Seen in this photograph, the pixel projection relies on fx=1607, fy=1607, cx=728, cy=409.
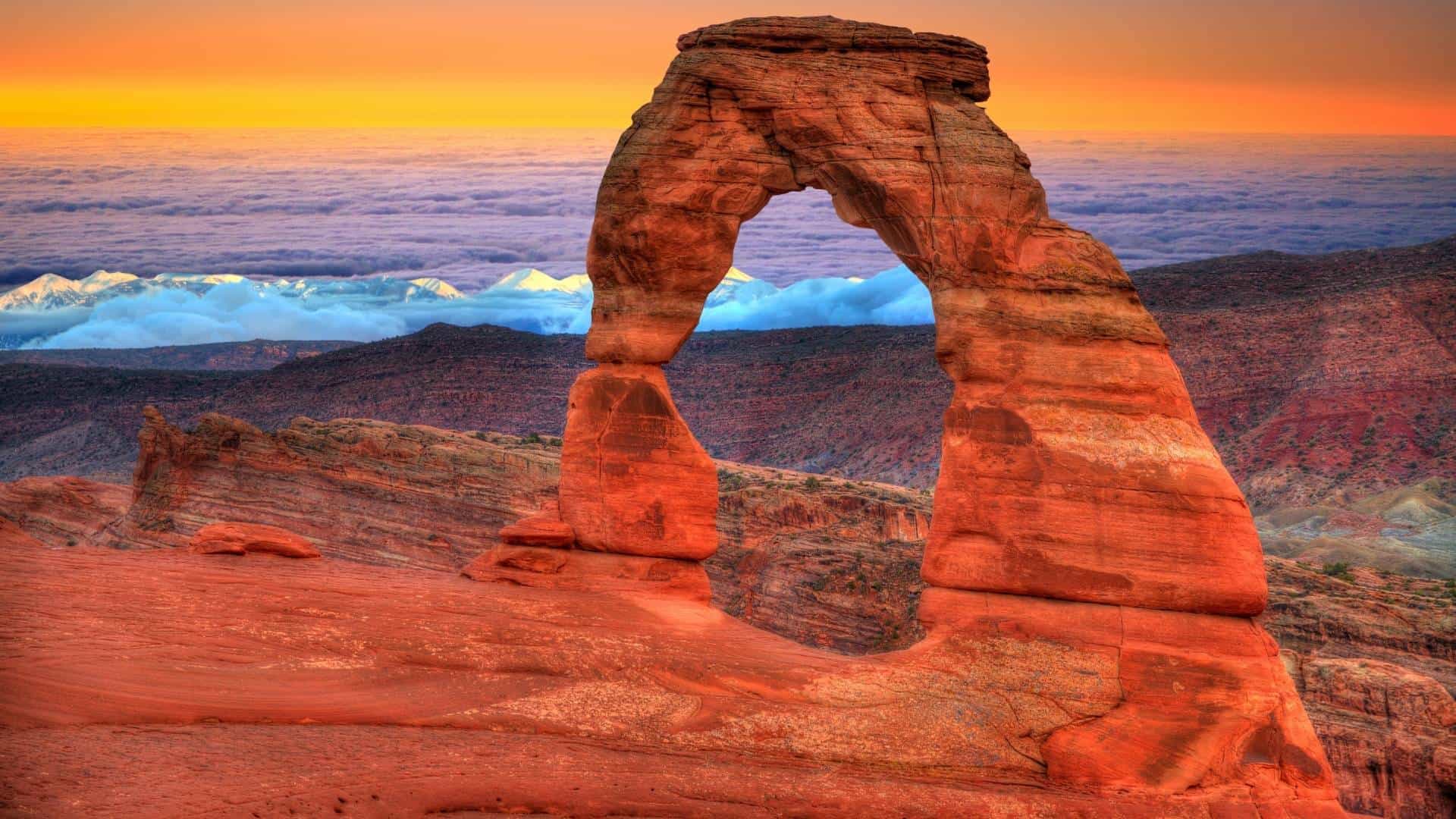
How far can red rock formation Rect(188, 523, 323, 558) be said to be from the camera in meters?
26.4

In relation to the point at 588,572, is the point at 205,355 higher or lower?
lower

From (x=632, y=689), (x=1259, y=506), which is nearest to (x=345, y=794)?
(x=632, y=689)

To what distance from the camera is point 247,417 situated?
82625 mm

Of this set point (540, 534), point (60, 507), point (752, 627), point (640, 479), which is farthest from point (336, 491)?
point (752, 627)

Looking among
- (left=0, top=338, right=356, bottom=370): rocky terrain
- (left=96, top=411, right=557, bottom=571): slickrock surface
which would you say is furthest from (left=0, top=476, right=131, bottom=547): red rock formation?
(left=0, top=338, right=356, bottom=370): rocky terrain

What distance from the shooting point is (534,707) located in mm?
21047

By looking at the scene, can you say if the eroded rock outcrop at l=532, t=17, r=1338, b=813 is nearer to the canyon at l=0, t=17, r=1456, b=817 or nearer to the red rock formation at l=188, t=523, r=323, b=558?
the canyon at l=0, t=17, r=1456, b=817

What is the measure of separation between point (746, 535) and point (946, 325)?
24127mm

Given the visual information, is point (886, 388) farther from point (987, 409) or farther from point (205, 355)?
point (987, 409)

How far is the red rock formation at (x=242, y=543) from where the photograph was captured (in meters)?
26.4

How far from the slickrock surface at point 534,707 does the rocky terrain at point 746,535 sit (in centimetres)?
1323

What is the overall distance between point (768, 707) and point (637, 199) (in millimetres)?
9157

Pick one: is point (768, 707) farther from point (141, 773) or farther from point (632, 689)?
point (141, 773)

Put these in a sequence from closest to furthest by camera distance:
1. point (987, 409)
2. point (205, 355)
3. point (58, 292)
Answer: point (987, 409)
point (58, 292)
point (205, 355)
